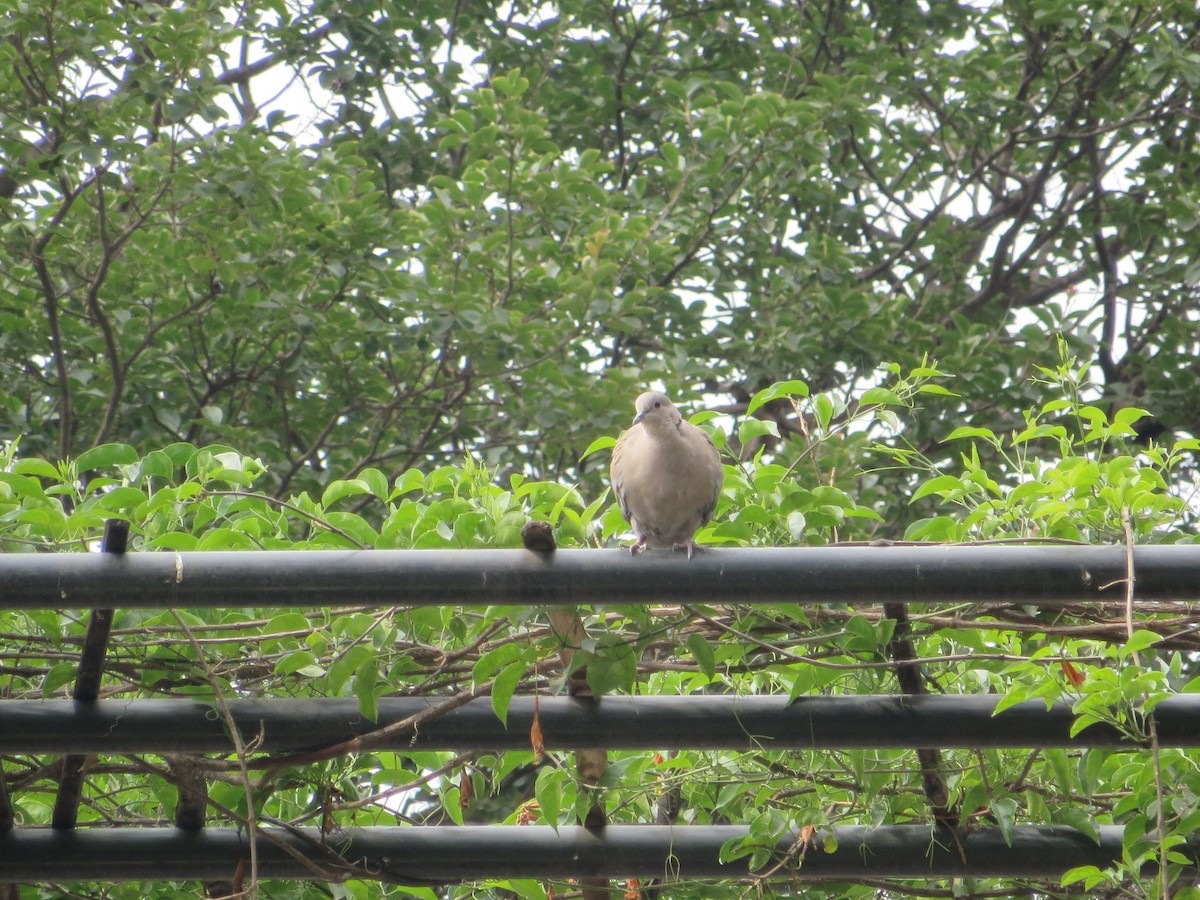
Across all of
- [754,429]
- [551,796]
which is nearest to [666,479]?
[754,429]

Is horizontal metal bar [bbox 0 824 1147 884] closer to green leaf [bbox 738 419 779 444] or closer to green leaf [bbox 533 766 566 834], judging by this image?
green leaf [bbox 533 766 566 834]

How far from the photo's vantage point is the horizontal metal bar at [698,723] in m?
2.59

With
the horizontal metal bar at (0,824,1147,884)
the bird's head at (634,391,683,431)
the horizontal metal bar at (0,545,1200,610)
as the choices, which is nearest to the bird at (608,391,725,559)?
the bird's head at (634,391,683,431)

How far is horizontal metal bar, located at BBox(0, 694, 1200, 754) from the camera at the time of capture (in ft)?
8.50

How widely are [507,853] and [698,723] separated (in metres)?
0.54

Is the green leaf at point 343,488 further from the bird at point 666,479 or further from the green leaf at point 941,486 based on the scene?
the green leaf at point 941,486

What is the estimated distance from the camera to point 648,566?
2.20 m

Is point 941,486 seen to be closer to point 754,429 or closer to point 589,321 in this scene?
point 754,429

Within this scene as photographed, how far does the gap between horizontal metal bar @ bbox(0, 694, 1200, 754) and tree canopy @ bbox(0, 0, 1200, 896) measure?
0.09 metres

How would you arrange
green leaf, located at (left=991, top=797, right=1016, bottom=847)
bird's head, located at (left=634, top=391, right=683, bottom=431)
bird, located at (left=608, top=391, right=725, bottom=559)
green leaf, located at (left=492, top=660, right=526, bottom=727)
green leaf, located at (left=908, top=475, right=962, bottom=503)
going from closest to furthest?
green leaf, located at (left=492, top=660, right=526, bottom=727) < green leaf, located at (left=908, top=475, right=962, bottom=503) < green leaf, located at (left=991, top=797, right=1016, bottom=847) < bird, located at (left=608, top=391, right=725, bottom=559) < bird's head, located at (left=634, top=391, right=683, bottom=431)

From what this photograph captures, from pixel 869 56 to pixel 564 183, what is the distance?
2304mm

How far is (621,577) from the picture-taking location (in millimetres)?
2197

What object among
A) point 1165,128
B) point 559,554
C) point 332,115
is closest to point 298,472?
point 332,115

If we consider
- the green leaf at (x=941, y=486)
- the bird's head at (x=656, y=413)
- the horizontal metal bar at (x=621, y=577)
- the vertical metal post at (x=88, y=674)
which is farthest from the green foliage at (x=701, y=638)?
the bird's head at (x=656, y=413)
